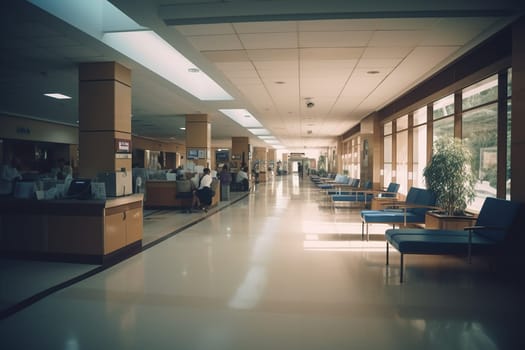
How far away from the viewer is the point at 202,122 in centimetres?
1229

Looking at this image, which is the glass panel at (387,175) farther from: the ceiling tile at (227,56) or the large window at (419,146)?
the ceiling tile at (227,56)

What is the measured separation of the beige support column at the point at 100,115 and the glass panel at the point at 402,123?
7292 mm

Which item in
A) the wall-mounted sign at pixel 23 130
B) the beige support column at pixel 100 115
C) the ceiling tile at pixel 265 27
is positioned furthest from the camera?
the wall-mounted sign at pixel 23 130

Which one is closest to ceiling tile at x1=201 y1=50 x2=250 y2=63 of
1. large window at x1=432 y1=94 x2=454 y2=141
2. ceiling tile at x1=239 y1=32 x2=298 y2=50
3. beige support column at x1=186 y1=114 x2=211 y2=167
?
ceiling tile at x1=239 y1=32 x2=298 y2=50

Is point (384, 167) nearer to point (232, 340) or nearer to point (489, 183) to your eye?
point (489, 183)

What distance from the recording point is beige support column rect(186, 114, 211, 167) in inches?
476

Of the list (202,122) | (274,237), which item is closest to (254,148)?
(202,122)

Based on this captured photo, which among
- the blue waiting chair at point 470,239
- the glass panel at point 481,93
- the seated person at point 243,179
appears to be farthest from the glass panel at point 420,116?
the seated person at point 243,179

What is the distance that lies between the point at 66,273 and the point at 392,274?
4.10 metres

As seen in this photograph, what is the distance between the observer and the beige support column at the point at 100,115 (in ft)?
19.8

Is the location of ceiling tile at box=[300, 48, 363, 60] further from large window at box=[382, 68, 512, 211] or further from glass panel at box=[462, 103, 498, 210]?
glass panel at box=[462, 103, 498, 210]

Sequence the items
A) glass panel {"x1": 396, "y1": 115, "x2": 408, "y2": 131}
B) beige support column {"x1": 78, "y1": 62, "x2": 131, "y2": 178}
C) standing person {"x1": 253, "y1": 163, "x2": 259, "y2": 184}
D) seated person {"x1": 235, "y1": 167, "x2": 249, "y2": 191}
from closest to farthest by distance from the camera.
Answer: beige support column {"x1": 78, "y1": 62, "x2": 131, "y2": 178} → glass panel {"x1": 396, "y1": 115, "x2": 408, "y2": 131} → seated person {"x1": 235, "y1": 167, "x2": 249, "y2": 191} → standing person {"x1": 253, "y1": 163, "x2": 259, "y2": 184}

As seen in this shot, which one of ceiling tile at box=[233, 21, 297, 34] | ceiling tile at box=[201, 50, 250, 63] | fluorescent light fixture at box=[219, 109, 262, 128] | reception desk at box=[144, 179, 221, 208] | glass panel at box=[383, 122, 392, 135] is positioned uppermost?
fluorescent light fixture at box=[219, 109, 262, 128]

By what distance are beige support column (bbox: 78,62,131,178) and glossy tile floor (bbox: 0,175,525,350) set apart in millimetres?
1944
